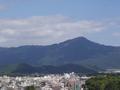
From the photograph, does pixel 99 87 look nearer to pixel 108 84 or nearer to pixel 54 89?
pixel 108 84

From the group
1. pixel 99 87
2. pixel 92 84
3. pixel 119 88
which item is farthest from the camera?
pixel 92 84

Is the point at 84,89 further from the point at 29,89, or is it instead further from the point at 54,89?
the point at 54,89

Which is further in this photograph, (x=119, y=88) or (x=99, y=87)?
(x=99, y=87)

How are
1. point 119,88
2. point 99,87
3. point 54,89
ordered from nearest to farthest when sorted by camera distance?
point 119,88, point 99,87, point 54,89

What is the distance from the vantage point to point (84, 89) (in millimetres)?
83312

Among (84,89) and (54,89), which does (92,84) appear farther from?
(54,89)

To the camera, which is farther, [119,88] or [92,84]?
[92,84]

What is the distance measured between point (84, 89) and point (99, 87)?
2.75 metres

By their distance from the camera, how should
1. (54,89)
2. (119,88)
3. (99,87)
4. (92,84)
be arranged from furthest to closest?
(54,89), (92,84), (99,87), (119,88)

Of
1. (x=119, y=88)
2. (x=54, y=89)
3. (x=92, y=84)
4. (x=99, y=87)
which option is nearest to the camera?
(x=119, y=88)

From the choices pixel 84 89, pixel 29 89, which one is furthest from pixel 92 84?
pixel 29 89

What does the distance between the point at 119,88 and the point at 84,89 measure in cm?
876

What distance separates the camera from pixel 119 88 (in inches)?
2980

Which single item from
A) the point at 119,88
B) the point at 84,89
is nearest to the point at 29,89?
the point at 84,89
